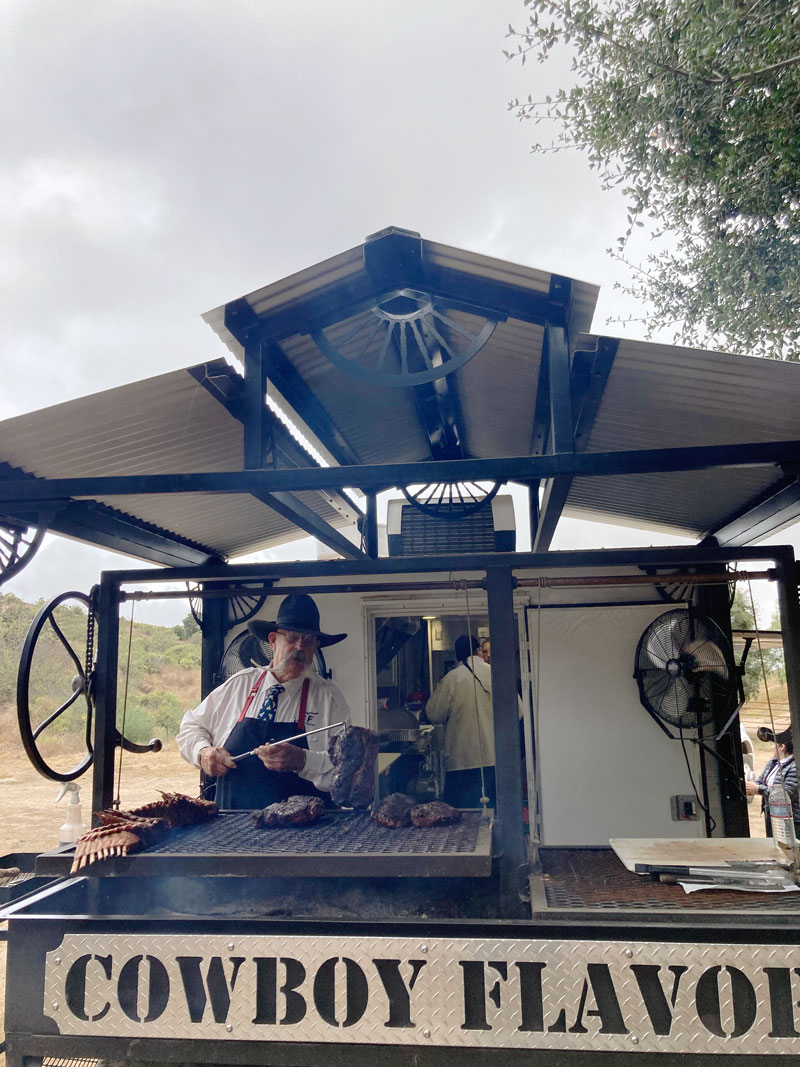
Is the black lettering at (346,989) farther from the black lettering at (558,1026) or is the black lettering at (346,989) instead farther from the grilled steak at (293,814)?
the grilled steak at (293,814)

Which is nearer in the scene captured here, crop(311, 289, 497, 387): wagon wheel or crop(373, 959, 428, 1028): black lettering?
crop(373, 959, 428, 1028): black lettering

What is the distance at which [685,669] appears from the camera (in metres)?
5.71

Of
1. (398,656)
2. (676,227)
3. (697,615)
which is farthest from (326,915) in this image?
(676,227)

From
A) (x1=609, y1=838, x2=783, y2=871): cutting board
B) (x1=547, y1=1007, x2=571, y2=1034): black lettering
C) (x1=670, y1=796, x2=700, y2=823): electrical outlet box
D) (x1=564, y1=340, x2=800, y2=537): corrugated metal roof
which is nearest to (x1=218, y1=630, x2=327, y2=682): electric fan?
(x1=564, y1=340, x2=800, y2=537): corrugated metal roof

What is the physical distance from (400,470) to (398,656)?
290 inches

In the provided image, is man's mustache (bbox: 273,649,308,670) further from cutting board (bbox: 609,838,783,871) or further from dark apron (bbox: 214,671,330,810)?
cutting board (bbox: 609,838,783,871)

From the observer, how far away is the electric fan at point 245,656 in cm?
674

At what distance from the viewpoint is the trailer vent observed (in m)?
5.90

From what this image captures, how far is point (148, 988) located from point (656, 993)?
161cm

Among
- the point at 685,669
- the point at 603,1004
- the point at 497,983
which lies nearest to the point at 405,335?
the point at 497,983

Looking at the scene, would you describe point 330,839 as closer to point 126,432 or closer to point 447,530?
point 126,432

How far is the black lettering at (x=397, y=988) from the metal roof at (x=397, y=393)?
1701 mm

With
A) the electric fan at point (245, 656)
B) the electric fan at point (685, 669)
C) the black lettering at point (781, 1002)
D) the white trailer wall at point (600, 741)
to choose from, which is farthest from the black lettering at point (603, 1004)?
the electric fan at point (245, 656)

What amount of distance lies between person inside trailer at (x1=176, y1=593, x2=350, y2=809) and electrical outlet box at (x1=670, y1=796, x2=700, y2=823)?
3.38 m
